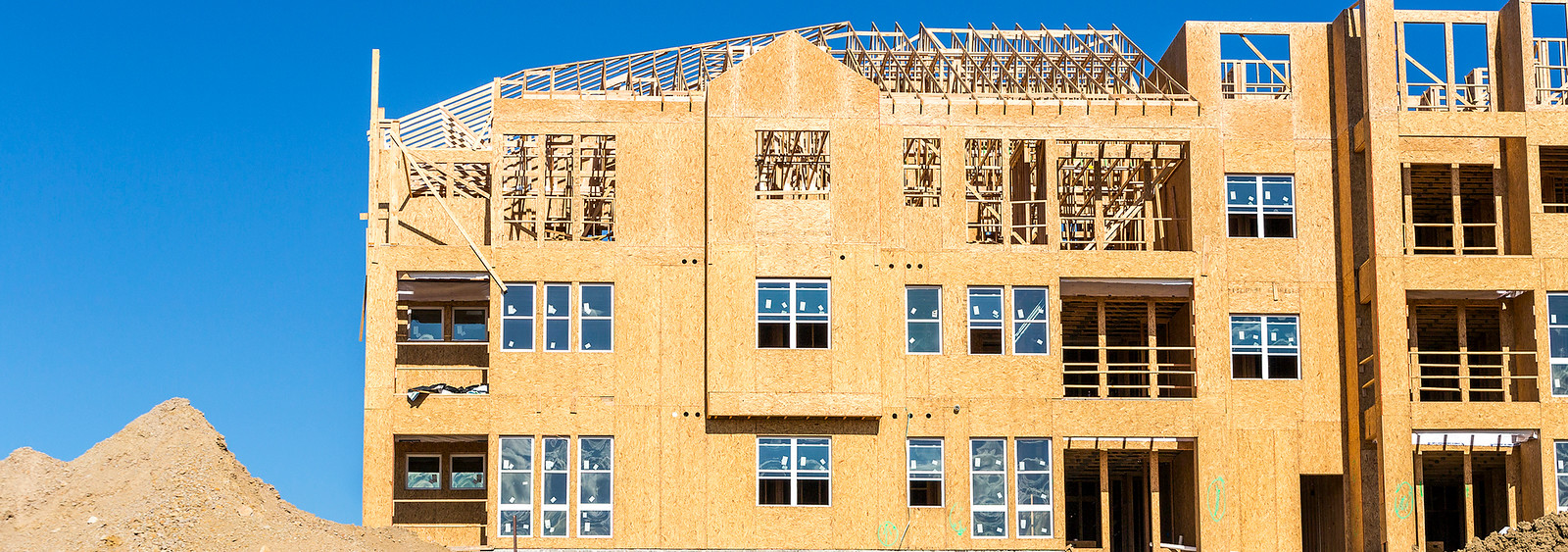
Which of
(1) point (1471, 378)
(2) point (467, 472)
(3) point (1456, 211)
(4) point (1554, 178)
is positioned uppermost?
(4) point (1554, 178)

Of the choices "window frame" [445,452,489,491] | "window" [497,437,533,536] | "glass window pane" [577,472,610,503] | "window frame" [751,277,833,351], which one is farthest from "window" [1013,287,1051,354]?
"window frame" [445,452,489,491]

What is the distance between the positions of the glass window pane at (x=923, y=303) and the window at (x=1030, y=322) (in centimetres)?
190

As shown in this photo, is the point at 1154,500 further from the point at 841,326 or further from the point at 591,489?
the point at 591,489

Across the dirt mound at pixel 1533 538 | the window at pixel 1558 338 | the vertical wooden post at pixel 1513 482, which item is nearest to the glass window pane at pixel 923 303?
the dirt mound at pixel 1533 538

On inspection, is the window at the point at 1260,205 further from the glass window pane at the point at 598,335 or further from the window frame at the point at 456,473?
the window frame at the point at 456,473

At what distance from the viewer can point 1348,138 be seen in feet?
165

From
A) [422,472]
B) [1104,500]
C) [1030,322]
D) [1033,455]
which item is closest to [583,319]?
[422,472]

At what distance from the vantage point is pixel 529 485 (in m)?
47.4

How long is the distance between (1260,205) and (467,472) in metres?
21.4

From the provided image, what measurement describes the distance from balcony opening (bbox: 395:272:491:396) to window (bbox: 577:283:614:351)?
2593 mm

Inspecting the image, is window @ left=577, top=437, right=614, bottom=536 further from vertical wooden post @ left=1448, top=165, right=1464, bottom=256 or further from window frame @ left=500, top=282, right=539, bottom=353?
vertical wooden post @ left=1448, top=165, right=1464, bottom=256

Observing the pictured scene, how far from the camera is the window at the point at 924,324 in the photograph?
4884 centimetres

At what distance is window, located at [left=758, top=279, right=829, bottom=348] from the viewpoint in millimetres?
48312

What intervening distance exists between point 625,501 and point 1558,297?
23.6 metres
